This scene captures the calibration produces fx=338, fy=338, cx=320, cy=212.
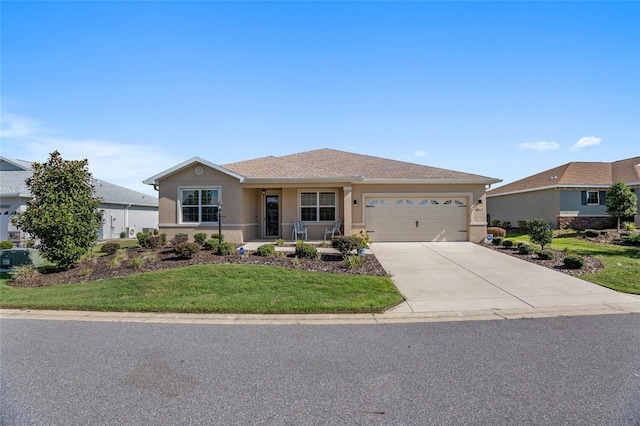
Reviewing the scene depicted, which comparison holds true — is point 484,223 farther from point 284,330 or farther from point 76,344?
point 76,344

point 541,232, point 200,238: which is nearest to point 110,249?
point 200,238

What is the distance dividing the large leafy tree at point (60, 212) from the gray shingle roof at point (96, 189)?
5.73 m

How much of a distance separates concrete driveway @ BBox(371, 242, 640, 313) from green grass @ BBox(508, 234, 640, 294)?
0.50 meters

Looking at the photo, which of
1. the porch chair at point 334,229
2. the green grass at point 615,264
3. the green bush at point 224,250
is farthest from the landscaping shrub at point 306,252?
the green grass at point 615,264

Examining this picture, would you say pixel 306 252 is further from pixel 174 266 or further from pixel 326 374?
pixel 326 374

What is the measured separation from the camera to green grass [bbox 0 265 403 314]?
21.5ft

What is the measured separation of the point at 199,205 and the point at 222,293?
860cm

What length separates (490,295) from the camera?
732 cm

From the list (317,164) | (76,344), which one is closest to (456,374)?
(76,344)

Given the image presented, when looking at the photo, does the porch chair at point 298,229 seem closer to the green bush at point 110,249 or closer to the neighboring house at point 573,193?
the green bush at point 110,249

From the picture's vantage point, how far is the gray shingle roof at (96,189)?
1773 centimetres

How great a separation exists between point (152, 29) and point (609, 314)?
12.5 metres

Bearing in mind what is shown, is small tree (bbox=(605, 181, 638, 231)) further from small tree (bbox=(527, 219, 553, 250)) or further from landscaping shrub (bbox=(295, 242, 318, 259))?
landscaping shrub (bbox=(295, 242, 318, 259))

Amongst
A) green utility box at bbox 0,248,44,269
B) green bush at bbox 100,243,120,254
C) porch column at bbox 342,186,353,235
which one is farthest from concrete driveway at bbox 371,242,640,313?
green utility box at bbox 0,248,44,269
